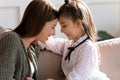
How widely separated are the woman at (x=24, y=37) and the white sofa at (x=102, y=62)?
0.22 m

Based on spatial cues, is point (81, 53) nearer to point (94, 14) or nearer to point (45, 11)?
point (45, 11)

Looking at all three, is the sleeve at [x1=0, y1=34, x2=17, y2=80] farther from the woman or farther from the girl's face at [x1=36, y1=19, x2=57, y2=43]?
the girl's face at [x1=36, y1=19, x2=57, y2=43]

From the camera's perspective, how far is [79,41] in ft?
5.65

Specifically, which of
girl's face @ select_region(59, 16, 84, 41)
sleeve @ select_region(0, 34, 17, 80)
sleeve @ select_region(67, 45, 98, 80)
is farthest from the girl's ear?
sleeve @ select_region(0, 34, 17, 80)

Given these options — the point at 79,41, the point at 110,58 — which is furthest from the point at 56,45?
the point at 110,58

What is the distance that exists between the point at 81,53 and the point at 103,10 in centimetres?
118

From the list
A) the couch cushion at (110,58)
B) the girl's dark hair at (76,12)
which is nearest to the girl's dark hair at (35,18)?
the girl's dark hair at (76,12)

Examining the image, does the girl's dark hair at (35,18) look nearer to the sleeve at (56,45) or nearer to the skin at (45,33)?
the skin at (45,33)

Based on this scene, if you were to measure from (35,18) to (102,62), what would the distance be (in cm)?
68

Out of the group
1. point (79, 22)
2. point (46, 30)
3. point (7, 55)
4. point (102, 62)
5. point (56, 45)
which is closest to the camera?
point (7, 55)

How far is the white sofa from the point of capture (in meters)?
1.86

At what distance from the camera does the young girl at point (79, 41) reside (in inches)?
65.1

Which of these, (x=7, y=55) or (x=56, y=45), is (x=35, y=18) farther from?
(x=56, y=45)

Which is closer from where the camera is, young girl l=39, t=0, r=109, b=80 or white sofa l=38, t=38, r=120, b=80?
young girl l=39, t=0, r=109, b=80
